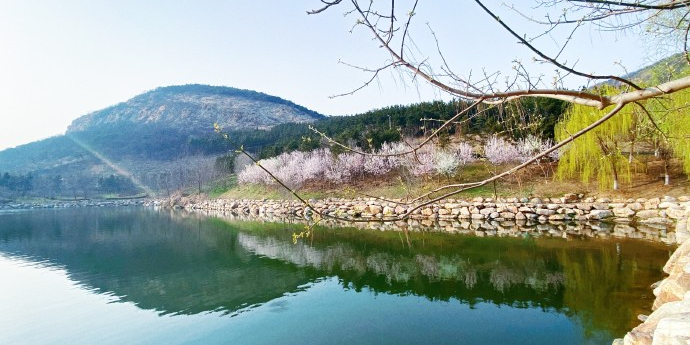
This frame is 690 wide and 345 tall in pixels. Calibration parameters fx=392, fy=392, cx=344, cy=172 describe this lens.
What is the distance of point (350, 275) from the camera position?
39.5 ft

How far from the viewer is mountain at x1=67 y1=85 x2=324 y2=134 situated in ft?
437

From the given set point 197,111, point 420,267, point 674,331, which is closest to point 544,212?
point 420,267

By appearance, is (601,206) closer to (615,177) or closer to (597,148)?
(615,177)

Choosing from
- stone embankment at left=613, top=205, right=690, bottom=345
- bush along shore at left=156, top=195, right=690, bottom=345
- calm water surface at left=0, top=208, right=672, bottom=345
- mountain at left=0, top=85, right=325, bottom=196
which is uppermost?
mountain at left=0, top=85, right=325, bottom=196

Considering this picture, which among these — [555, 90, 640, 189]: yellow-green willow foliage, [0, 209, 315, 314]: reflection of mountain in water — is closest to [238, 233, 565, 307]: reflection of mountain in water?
[0, 209, 315, 314]: reflection of mountain in water

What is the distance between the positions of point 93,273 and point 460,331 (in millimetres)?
13906

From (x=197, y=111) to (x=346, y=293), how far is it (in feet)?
485

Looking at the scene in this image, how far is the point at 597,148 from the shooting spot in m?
20.2

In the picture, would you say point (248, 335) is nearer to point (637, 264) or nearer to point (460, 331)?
point (460, 331)

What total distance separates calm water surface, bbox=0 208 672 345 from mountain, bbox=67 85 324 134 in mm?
109854

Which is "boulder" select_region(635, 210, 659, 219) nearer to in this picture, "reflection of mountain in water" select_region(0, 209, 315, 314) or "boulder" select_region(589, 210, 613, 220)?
"boulder" select_region(589, 210, 613, 220)

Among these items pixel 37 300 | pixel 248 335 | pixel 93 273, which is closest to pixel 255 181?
pixel 93 273

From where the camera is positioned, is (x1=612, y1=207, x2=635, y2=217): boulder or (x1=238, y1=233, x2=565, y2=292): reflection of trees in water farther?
(x1=612, y1=207, x2=635, y2=217): boulder

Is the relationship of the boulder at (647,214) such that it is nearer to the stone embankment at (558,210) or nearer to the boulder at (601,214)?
the stone embankment at (558,210)
